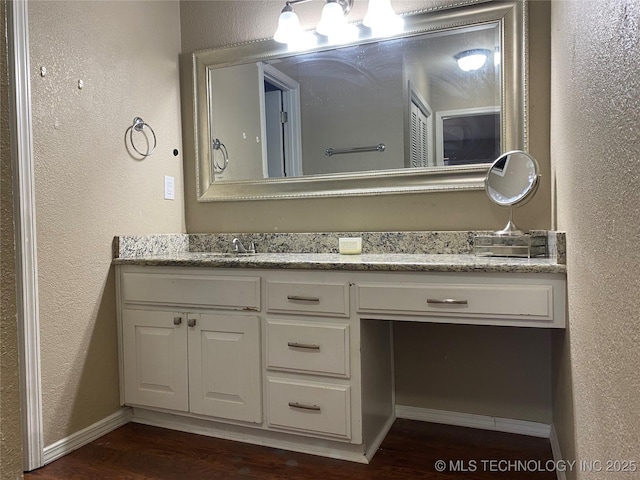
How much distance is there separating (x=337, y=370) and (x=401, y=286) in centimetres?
39

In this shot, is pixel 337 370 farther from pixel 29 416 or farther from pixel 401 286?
pixel 29 416

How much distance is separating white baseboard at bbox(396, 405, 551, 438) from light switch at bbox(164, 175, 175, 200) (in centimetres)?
153

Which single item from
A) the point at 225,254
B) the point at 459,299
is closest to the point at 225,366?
the point at 225,254

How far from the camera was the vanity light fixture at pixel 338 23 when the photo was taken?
2.01m

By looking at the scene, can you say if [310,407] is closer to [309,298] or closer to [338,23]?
[309,298]

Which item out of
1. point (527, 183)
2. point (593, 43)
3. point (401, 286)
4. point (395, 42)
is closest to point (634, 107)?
point (593, 43)

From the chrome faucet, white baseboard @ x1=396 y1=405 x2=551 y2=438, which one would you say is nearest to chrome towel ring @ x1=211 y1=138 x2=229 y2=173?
the chrome faucet

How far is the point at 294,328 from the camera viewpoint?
1.73 m

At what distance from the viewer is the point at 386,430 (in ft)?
6.34

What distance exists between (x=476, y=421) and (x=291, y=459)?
824 millimetres

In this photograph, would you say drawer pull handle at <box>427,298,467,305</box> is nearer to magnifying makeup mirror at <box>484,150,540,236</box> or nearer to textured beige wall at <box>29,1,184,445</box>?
magnifying makeup mirror at <box>484,150,540,236</box>

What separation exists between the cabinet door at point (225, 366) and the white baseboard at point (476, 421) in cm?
72

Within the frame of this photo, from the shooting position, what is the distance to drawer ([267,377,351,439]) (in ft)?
5.46

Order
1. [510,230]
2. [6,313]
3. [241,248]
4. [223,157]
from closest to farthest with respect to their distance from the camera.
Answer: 1. [6,313]
2. [510,230]
3. [241,248]
4. [223,157]
